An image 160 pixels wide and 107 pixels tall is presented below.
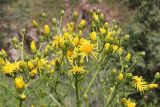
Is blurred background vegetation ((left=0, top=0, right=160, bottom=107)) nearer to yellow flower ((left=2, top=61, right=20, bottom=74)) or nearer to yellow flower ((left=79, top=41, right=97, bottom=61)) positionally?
yellow flower ((left=79, top=41, right=97, bottom=61))

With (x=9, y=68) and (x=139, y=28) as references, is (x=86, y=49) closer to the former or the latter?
(x=9, y=68)

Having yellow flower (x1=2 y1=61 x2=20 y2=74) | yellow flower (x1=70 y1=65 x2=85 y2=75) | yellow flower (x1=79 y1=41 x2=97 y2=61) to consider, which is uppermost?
yellow flower (x1=79 y1=41 x2=97 y2=61)

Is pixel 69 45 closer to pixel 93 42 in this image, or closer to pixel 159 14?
pixel 93 42

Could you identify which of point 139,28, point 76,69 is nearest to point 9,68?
point 76,69

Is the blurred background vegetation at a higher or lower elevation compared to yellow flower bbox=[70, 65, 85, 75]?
lower

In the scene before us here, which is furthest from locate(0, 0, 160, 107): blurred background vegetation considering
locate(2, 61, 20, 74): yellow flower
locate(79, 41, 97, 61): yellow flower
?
locate(2, 61, 20, 74): yellow flower

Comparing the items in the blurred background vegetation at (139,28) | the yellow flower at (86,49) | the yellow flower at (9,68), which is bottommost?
the blurred background vegetation at (139,28)

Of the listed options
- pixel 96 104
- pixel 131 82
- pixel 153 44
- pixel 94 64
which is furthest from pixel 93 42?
pixel 153 44

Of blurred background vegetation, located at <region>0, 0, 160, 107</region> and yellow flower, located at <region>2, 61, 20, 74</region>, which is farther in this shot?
blurred background vegetation, located at <region>0, 0, 160, 107</region>

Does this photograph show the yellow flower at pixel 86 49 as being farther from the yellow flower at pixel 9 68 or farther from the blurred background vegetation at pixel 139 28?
the blurred background vegetation at pixel 139 28

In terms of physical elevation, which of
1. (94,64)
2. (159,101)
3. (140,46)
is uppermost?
(94,64)

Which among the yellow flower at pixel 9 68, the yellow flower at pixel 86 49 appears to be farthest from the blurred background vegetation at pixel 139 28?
the yellow flower at pixel 9 68
